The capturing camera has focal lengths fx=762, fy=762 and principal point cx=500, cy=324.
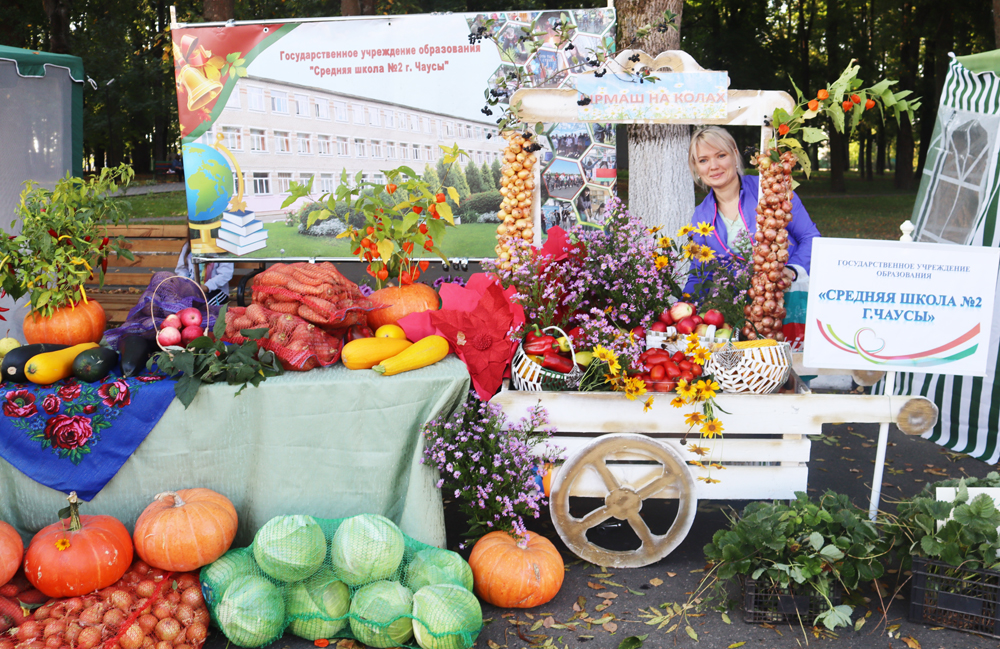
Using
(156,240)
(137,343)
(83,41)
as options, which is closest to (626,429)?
(137,343)

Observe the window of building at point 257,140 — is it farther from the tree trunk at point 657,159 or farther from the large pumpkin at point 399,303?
the large pumpkin at point 399,303

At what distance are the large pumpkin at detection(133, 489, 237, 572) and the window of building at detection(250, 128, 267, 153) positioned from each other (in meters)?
4.57

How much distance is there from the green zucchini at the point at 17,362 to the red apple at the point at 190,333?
1.71ft

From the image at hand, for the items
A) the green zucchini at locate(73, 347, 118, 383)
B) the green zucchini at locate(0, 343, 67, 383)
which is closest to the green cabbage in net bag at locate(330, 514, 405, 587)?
the green zucchini at locate(73, 347, 118, 383)

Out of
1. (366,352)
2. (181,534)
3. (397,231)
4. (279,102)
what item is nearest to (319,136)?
(279,102)

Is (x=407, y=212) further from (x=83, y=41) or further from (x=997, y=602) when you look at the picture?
(x=83, y=41)

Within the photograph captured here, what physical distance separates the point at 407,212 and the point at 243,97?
3.84 meters

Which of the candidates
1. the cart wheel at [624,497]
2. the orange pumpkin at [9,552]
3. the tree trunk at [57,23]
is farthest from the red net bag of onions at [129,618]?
the tree trunk at [57,23]

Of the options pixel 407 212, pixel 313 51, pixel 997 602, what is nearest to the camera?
pixel 997 602

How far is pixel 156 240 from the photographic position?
6.92 meters

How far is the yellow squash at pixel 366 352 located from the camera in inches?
120

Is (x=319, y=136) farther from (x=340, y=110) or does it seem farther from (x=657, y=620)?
(x=657, y=620)

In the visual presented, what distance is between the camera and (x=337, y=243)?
272 inches

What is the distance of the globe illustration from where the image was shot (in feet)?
21.8
